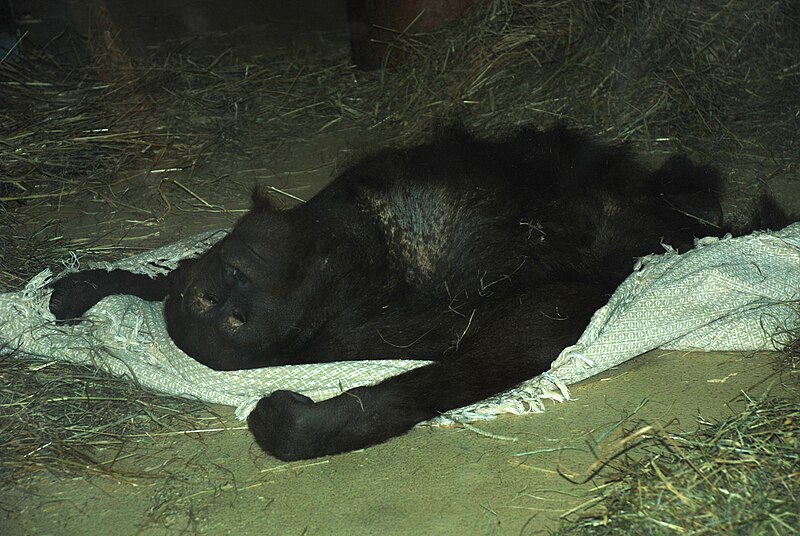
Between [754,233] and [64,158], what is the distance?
147 inches

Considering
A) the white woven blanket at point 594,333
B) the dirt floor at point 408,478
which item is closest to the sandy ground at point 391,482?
the dirt floor at point 408,478

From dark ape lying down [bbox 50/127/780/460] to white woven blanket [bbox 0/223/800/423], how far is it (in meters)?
0.09

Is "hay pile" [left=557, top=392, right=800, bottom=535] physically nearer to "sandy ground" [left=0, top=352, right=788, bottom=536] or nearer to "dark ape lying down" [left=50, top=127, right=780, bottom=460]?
"sandy ground" [left=0, top=352, right=788, bottom=536]

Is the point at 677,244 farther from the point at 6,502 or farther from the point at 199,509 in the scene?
the point at 6,502

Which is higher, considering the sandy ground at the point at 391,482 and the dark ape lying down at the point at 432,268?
the dark ape lying down at the point at 432,268

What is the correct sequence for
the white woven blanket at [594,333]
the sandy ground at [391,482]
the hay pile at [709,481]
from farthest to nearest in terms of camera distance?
1. the white woven blanket at [594,333]
2. the sandy ground at [391,482]
3. the hay pile at [709,481]

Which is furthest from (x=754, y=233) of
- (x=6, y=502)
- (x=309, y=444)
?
(x=6, y=502)

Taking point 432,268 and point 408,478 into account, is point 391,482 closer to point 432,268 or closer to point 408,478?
point 408,478

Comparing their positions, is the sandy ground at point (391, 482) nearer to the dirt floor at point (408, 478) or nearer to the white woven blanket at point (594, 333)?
the dirt floor at point (408, 478)

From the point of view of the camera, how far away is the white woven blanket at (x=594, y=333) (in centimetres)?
315

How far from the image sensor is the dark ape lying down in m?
3.20

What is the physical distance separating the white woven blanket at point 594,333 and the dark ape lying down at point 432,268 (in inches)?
3.5

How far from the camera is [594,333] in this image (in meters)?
3.21

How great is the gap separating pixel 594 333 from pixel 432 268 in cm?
69
